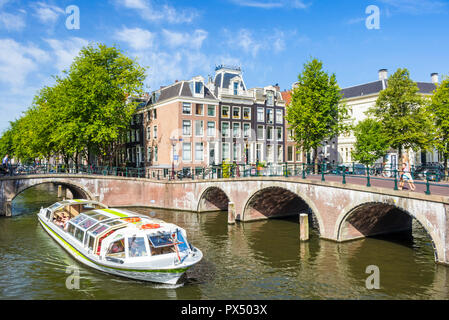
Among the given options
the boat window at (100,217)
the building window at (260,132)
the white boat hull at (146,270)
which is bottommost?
the white boat hull at (146,270)

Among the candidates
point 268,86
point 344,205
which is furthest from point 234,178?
point 268,86

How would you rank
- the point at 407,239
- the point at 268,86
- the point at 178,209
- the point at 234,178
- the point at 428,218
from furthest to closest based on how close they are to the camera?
the point at 268,86, the point at 178,209, the point at 234,178, the point at 407,239, the point at 428,218

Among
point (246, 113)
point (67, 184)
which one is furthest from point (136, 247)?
point (246, 113)

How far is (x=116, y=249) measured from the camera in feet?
48.7

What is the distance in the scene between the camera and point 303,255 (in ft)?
60.5

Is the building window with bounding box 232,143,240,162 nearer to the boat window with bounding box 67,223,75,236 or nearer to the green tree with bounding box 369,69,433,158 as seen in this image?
the green tree with bounding box 369,69,433,158

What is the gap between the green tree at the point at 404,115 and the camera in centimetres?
3494

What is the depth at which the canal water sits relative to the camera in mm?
13539

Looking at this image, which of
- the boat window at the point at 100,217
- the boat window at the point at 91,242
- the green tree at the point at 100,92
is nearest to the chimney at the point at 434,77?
the green tree at the point at 100,92

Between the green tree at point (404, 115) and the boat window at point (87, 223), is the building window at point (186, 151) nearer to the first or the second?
the green tree at point (404, 115)

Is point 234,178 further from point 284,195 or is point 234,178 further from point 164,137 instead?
point 164,137

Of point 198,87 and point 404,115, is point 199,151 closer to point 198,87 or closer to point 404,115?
point 198,87

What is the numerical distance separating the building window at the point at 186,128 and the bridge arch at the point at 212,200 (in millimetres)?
11267
